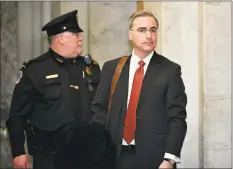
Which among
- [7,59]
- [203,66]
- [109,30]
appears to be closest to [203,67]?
[203,66]

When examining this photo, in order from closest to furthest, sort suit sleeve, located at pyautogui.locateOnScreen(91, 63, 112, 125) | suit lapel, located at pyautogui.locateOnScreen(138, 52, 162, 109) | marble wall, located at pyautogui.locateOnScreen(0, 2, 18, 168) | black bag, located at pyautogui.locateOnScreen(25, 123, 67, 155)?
suit lapel, located at pyautogui.locateOnScreen(138, 52, 162, 109) → suit sleeve, located at pyautogui.locateOnScreen(91, 63, 112, 125) → black bag, located at pyautogui.locateOnScreen(25, 123, 67, 155) → marble wall, located at pyautogui.locateOnScreen(0, 2, 18, 168)

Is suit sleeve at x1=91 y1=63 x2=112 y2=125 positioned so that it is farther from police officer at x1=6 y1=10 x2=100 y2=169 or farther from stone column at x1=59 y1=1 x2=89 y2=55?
stone column at x1=59 y1=1 x2=89 y2=55

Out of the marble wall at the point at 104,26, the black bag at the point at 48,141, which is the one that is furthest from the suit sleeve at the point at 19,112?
the marble wall at the point at 104,26

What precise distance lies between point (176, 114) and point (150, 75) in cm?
29

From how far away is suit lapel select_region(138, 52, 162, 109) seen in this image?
2779mm

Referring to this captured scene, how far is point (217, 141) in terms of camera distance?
4.10 meters

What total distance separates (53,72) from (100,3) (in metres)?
1.18

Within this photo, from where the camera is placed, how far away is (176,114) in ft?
8.77

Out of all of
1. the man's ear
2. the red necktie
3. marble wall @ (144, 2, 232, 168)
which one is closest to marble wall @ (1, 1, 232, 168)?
marble wall @ (144, 2, 232, 168)

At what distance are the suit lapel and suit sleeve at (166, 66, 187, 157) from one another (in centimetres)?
11

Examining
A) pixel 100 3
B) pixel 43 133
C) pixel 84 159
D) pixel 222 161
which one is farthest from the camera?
pixel 100 3

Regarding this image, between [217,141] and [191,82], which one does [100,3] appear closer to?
[191,82]

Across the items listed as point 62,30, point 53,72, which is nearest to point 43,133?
point 53,72

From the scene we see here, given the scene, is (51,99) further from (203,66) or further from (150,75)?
(203,66)
